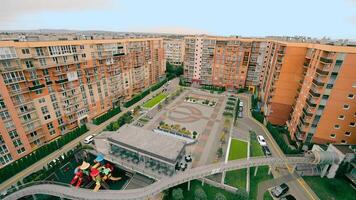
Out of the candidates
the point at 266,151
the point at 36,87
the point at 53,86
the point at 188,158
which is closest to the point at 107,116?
the point at 53,86

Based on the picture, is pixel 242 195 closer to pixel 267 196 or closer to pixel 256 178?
pixel 267 196

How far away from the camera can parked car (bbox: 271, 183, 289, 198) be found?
32.1 metres

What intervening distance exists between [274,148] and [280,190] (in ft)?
52.0

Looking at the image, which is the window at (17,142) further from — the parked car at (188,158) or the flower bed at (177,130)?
the parked car at (188,158)

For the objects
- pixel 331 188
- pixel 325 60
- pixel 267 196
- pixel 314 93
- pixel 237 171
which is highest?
pixel 325 60

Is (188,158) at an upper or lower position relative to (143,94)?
lower

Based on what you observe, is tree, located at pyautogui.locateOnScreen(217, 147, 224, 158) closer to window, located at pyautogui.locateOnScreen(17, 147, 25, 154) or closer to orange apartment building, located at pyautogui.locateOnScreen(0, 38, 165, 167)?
orange apartment building, located at pyautogui.locateOnScreen(0, 38, 165, 167)

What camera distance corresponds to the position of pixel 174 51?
387 ft

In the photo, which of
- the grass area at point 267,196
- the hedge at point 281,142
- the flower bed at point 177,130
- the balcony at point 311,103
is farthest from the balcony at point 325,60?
the flower bed at point 177,130

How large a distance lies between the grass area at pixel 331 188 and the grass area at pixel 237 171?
13.6m

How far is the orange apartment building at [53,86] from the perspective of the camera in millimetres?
36312

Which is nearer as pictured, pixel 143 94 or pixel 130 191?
pixel 130 191

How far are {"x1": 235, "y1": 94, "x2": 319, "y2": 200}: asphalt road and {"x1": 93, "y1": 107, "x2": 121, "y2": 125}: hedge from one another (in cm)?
4356

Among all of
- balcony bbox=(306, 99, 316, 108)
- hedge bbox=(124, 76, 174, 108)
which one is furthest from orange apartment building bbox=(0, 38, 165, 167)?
balcony bbox=(306, 99, 316, 108)
